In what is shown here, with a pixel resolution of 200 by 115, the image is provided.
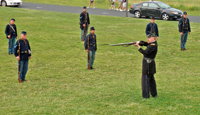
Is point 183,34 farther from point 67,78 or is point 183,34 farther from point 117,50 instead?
point 67,78

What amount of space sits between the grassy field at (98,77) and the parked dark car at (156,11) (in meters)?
4.64

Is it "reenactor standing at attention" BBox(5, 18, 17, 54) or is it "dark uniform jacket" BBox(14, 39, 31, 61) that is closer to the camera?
"dark uniform jacket" BBox(14, 39, 31, 61)

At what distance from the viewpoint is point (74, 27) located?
89.0 ft

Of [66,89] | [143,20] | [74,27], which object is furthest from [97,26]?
[66,89]

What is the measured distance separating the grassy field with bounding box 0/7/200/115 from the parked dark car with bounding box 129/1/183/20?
183 inches

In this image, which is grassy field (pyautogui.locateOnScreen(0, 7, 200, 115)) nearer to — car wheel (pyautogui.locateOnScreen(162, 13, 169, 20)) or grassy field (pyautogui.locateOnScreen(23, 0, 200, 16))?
car wheel (pyautogui.locateOnScreen(162, 13, 169, 20))

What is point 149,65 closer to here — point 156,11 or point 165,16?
point 165,16

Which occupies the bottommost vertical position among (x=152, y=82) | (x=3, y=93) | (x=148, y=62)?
(x=3, y=93)

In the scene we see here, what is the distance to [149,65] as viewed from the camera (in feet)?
32.1

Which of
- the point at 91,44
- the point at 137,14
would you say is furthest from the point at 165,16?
the point at 91,44

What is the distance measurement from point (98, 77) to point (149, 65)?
4.24 meters

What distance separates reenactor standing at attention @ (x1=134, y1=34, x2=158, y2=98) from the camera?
9.66 meters

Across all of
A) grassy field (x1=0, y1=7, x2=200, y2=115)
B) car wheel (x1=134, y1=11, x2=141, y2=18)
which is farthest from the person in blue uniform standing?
car wheel (x1=134, y1=11, x2=141, y2=18)

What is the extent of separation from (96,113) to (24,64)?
5.10 meters
